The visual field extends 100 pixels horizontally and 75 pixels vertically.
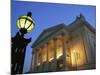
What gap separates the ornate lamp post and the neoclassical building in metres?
0.10

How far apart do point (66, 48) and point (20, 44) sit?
46 centimetres

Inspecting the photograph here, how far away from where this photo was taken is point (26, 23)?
1.67 metres

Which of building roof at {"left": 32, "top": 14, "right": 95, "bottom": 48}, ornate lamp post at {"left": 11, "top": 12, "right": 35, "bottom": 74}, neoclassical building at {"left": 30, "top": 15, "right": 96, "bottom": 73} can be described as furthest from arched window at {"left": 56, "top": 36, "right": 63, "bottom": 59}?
ornate lamp post at {"left": 11, "top": 12, "right": 35, "bottom": 74}

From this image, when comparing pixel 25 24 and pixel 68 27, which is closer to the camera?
pixel 25 24

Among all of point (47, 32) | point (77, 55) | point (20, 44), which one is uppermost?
point (47, 32)

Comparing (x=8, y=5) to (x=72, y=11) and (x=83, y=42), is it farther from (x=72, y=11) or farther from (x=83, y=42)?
(x=83, y=42)

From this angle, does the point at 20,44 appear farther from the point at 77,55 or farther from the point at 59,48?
the point at 77,55

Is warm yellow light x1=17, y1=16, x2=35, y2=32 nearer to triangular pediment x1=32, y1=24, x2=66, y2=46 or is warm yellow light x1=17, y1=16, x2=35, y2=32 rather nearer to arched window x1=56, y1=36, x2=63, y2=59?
triangular pediment x1=32, y1=24, x2=66, y2=46

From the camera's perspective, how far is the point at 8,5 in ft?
5.24

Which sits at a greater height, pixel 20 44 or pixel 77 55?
pixel 20 44

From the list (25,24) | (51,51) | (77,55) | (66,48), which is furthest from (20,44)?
(77,55)

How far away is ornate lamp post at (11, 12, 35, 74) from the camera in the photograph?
5.29 ft

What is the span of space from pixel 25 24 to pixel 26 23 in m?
0.01

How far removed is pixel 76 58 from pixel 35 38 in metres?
0.47
